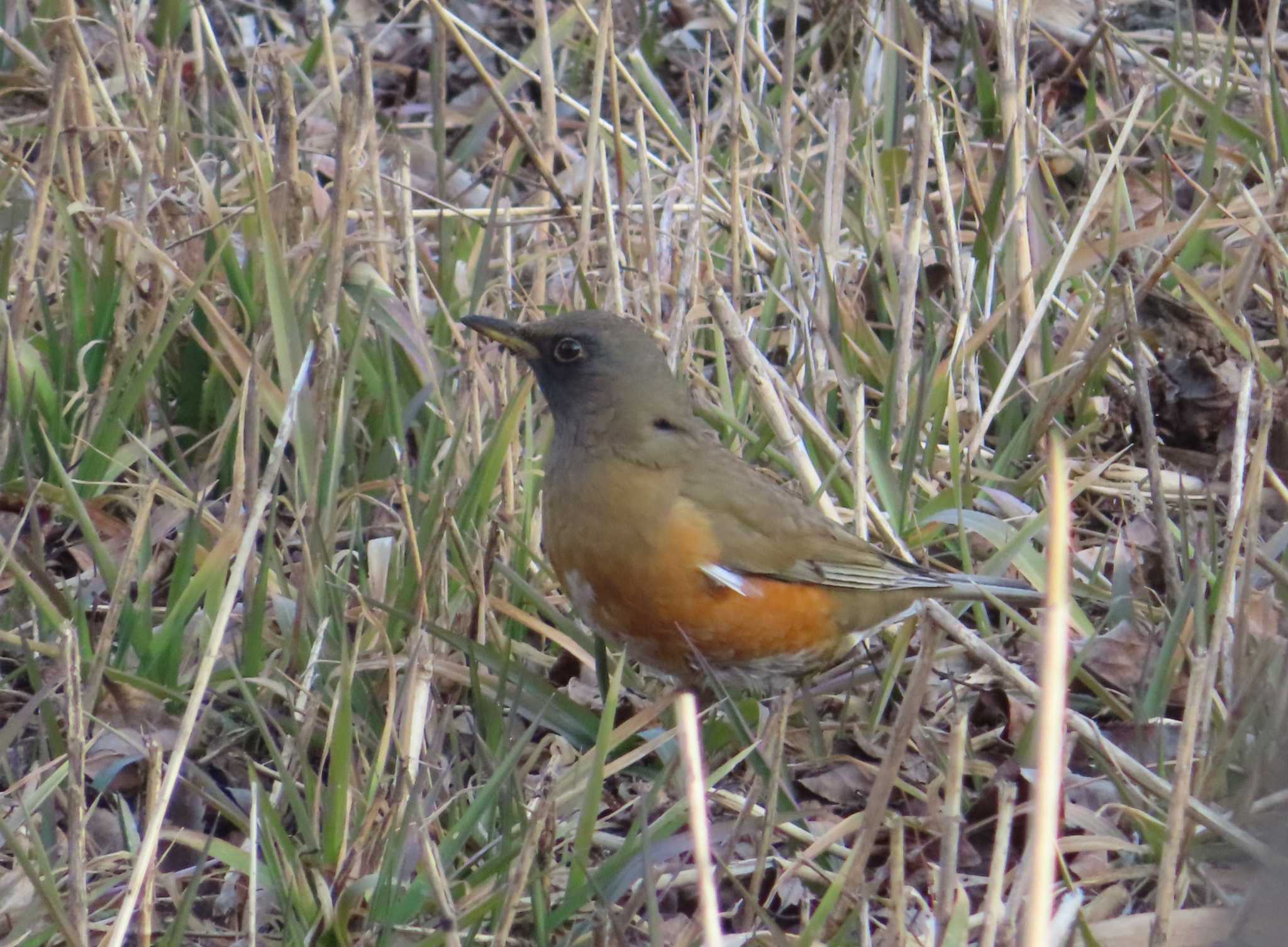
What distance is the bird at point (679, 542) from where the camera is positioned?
13.0 ft

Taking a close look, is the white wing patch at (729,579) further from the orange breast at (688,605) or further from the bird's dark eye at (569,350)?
the bird's dark eye at (569,350)

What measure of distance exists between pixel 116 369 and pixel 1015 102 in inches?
106

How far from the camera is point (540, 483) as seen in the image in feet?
15.5

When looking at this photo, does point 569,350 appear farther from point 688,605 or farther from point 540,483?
point 688,605

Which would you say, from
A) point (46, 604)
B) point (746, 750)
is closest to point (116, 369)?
point (46, 604)

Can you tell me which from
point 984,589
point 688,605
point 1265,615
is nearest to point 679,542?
point 688,605

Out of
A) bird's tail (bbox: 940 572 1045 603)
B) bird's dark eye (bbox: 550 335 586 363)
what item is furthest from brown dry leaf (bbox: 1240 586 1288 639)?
bird's dark eye (bbox: 550 335 586 363)

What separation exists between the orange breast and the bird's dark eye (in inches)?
20.7

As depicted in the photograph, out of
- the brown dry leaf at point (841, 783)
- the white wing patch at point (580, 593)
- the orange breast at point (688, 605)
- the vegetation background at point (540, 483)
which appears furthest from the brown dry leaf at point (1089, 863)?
the white wing patch at point (580, 593)

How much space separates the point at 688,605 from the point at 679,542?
0.51 feet

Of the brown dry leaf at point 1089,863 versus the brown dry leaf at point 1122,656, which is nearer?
the brown dry leaf at point 1089,863

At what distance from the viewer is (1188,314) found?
5.09 meters

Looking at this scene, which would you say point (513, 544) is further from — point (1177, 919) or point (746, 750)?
point (1177, 919)

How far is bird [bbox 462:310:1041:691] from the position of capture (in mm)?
3975
